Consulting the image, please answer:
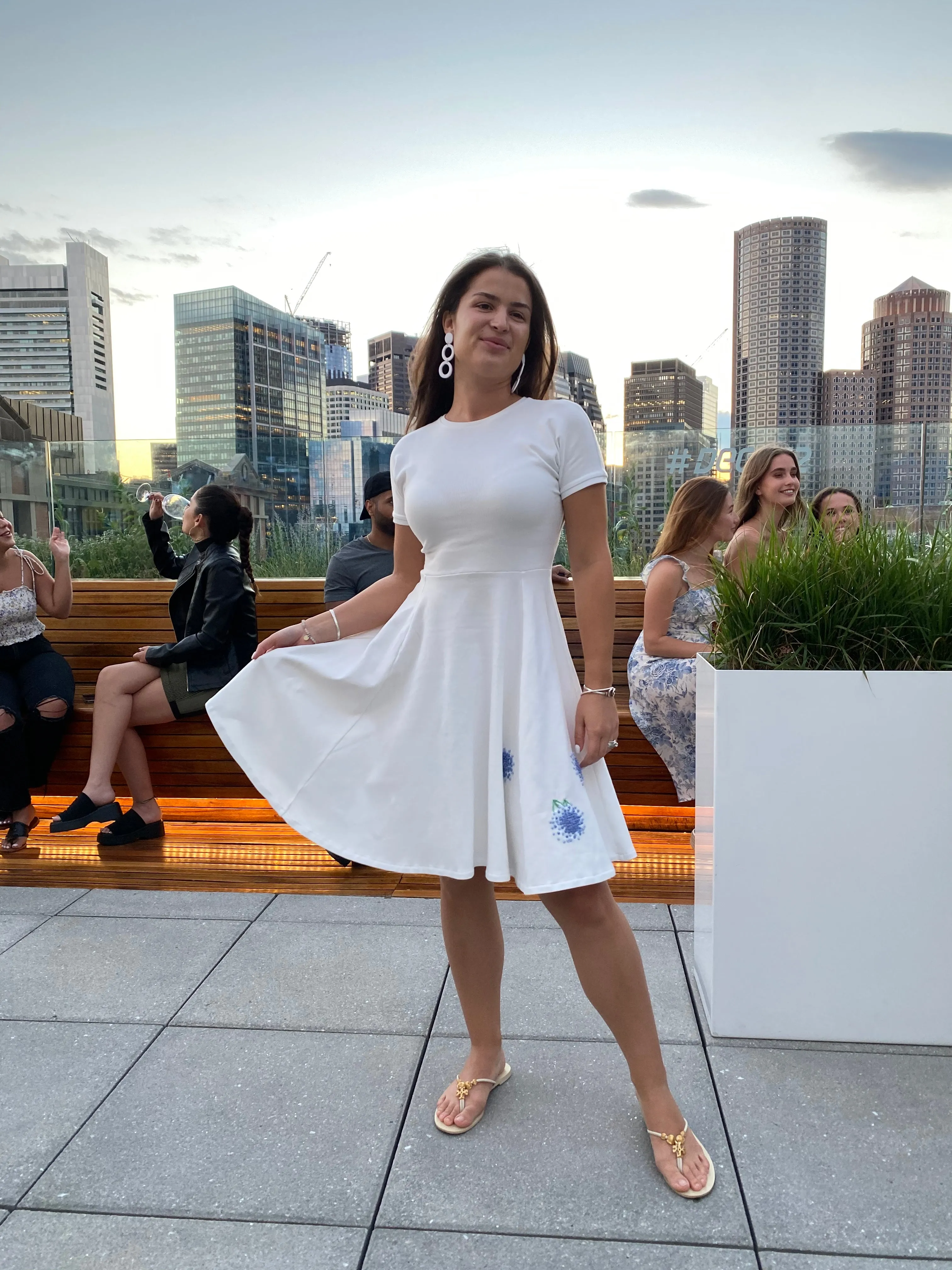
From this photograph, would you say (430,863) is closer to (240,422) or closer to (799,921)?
(799,921)

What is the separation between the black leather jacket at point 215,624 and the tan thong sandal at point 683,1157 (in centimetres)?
275

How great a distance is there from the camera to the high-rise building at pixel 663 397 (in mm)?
9523

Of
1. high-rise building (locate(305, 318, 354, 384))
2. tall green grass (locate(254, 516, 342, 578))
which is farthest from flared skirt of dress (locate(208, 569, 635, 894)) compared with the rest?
high-rise building (locate(305, 318, 354, 384))

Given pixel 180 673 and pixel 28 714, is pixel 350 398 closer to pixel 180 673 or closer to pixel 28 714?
pixel 28 714

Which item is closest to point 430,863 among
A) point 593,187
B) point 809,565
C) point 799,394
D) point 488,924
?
point 488,924

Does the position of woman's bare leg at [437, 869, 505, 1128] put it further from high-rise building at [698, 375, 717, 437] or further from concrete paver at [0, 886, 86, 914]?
high-rise building at [698, 375, 717, 437]

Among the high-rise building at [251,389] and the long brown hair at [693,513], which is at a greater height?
the high-rise building at [251,389]

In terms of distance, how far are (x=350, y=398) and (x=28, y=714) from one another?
142 feet

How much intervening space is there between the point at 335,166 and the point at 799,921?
23.2m

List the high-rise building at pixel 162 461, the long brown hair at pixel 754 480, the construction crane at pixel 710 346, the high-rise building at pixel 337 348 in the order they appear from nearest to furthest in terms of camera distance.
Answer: the long brown hair at pixel 754 480 → the high-rise building at pixel 162 461 → the construction crane at pixel 710 346 → the high-rise building at pixel 337 348

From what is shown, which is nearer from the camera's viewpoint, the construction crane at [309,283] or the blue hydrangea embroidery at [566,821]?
the blue hydrangea embroidery at [566,821]

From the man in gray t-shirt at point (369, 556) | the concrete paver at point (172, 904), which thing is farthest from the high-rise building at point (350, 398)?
the concrete paver at point (172, 904)

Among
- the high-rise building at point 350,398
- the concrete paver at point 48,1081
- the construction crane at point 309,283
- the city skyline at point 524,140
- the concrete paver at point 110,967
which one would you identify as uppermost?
the construction crane at point 309,283

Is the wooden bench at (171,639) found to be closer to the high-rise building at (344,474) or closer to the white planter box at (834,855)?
the white planter box at (834,855)
